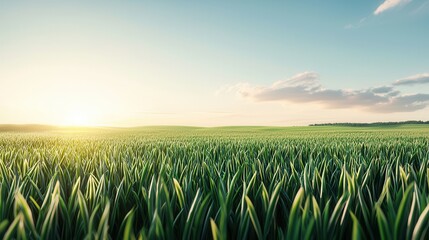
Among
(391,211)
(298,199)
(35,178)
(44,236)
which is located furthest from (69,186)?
(391,211)

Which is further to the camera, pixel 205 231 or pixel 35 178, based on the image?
pixel 35 178

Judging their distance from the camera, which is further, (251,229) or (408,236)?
(251,229)

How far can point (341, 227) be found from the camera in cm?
101

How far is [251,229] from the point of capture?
1062 millimetres

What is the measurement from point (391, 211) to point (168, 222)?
661 mm

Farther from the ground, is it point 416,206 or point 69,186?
point 416,206

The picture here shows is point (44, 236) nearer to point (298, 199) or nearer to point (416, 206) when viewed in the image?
point (298, 199)

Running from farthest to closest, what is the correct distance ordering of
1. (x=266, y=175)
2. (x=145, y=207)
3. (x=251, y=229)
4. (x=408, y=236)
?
(x=266, y=175) < (x=145, y=207) < (x=251, y=229) < (x=408, y=236)

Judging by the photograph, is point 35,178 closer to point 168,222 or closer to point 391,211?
point 168,222

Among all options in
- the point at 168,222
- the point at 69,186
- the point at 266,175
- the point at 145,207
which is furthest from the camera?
the point at 266,175

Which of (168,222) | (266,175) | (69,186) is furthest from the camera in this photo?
(266,175)

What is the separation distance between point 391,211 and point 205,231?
22.4 inches

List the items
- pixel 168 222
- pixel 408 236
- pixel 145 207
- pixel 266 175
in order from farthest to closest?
pixel 266 175 < pixel 145 207 < pixel 168 222 < pixel 408 236

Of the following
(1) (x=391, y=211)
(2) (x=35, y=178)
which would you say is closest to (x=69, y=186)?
(2) (x=35, y=178)
